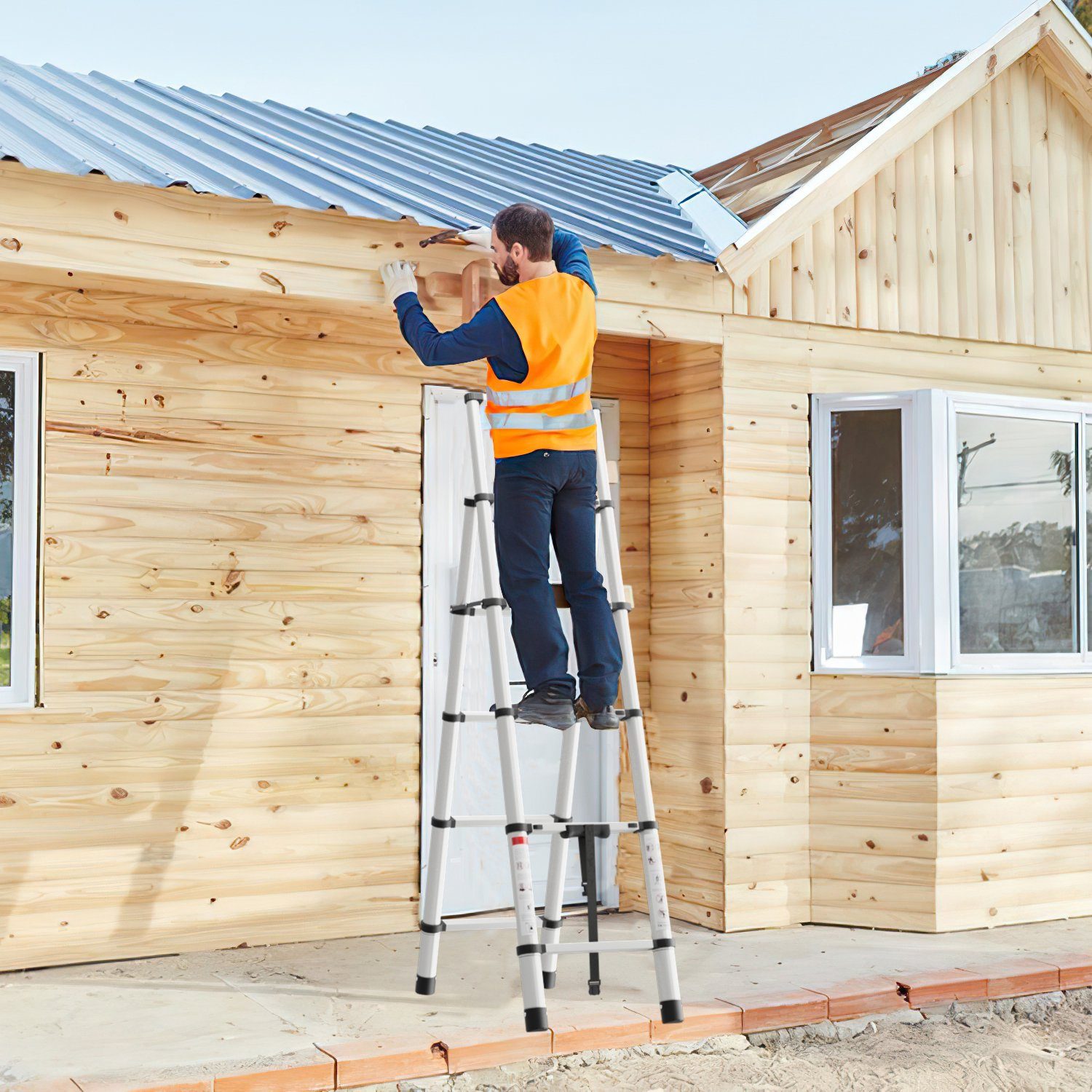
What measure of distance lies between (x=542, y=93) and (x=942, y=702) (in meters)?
35.3

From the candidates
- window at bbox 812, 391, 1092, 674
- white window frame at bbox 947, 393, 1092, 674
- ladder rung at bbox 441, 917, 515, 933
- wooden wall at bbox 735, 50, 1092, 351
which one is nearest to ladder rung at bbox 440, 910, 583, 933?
ladder rung at bbox 441, 917, 515, 933

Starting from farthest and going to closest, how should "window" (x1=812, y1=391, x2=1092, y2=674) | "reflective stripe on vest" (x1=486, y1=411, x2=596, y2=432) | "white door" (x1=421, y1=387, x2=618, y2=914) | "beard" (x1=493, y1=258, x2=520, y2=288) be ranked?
"window" (x1=812, y1=391, x2=1092, y2=674)
"white door" (x1=421, y1=387, x2=618, y2=914)
"beard" (x1=493, y1=258, x2=520, y2=288)
"reflective stripe on vest" (x1=486, y1=411, x2=596, y2=432)

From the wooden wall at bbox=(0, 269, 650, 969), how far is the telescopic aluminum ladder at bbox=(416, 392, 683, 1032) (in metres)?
1.11

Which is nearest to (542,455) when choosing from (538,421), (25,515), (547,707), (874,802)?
(538,421)

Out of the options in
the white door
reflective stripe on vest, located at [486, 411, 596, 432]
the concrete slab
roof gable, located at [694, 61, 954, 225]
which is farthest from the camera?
roof gable, located at [694, 61, 954, 225]

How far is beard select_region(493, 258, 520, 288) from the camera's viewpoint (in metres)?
4.02

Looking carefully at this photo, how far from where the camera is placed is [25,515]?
466cm

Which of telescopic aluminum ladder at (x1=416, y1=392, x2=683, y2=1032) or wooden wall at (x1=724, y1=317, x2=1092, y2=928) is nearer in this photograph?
telescopic aluminum ladder at (x1=416, y1=392, x2=683, y2=1032)

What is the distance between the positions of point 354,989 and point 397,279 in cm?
254

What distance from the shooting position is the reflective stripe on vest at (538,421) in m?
3.89

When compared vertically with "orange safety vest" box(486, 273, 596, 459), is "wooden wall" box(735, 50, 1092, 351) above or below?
above

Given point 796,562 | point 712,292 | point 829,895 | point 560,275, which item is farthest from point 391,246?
point 829,895

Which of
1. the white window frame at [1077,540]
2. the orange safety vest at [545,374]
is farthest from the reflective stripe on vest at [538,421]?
the white window frame at [1077,540]

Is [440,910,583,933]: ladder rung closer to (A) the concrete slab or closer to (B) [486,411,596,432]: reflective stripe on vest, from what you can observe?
(A) the concrete slab
